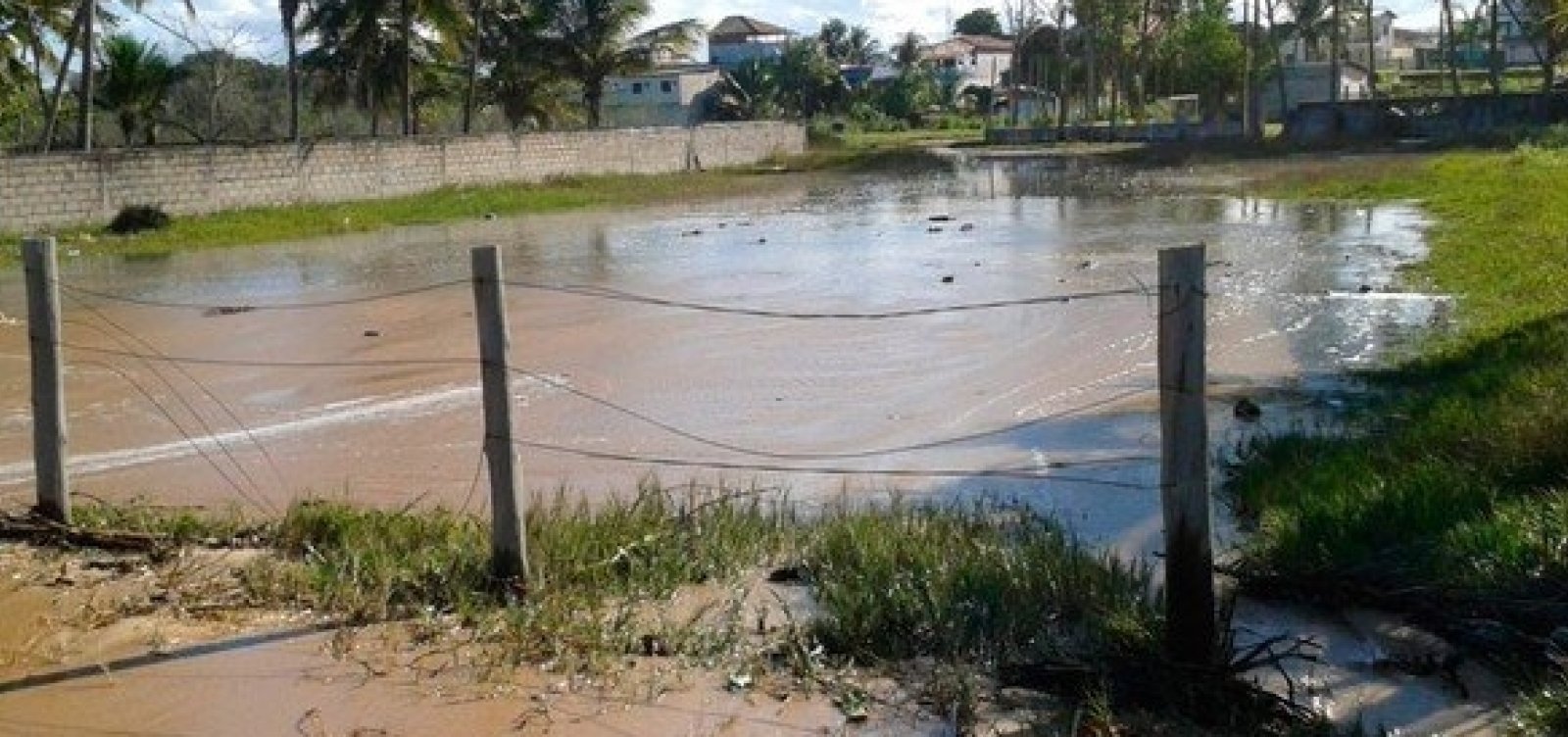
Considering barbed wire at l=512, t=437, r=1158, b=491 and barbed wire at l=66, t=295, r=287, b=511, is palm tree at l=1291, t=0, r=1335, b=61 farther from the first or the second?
barbed wire at l=512, t=437, r=1158, b=491

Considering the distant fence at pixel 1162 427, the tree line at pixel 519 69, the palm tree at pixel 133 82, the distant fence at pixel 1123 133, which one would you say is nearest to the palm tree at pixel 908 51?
the tree line at pixel 519 69

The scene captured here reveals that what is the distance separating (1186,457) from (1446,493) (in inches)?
86.9

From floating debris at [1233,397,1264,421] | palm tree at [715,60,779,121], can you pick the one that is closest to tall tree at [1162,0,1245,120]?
palm tree at [715,60,779,121]

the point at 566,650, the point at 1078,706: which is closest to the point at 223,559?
the point at 566,650

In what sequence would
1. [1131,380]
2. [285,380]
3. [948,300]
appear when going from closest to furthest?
[1131,380] < [285,380] < [948,300]

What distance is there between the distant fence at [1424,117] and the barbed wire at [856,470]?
41756 mm

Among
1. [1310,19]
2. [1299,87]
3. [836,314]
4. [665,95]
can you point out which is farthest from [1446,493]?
[665,95]

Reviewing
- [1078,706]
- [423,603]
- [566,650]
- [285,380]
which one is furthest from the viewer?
[285,380]

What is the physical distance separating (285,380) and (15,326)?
524cm

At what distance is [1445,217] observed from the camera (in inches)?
972

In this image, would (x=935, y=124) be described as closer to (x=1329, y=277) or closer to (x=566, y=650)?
(x=1329, y=277)

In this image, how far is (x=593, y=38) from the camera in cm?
5109

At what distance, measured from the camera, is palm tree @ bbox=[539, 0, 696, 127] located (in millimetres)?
50812

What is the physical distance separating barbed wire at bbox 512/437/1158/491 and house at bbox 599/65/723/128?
228 feet
